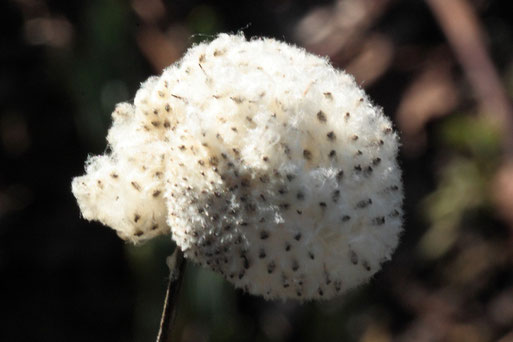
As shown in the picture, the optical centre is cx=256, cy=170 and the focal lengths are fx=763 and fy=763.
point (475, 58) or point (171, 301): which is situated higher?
point (475, 58)

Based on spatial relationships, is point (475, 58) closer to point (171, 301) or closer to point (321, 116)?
point (321, 116)

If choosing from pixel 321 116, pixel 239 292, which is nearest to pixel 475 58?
pixel 239 292

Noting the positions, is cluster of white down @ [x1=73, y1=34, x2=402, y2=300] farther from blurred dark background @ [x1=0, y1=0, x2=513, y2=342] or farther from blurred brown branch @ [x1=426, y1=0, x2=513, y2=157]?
blurred brown branch @ [x1=426, y1=0, x2=513, y2=157]

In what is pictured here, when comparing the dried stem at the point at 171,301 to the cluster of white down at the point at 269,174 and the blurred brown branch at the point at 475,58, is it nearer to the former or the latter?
the cluster of white down at the point at 269,174

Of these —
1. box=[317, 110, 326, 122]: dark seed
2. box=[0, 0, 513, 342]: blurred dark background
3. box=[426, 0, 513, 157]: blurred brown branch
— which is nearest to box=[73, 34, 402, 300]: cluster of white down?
box=[317, 110, 326, 122]: dark seed

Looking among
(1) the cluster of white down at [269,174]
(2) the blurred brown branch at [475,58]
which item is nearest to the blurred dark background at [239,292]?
(2) the blurred brown branch at [475,58]

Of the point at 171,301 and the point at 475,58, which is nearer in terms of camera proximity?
the point at 171,301
